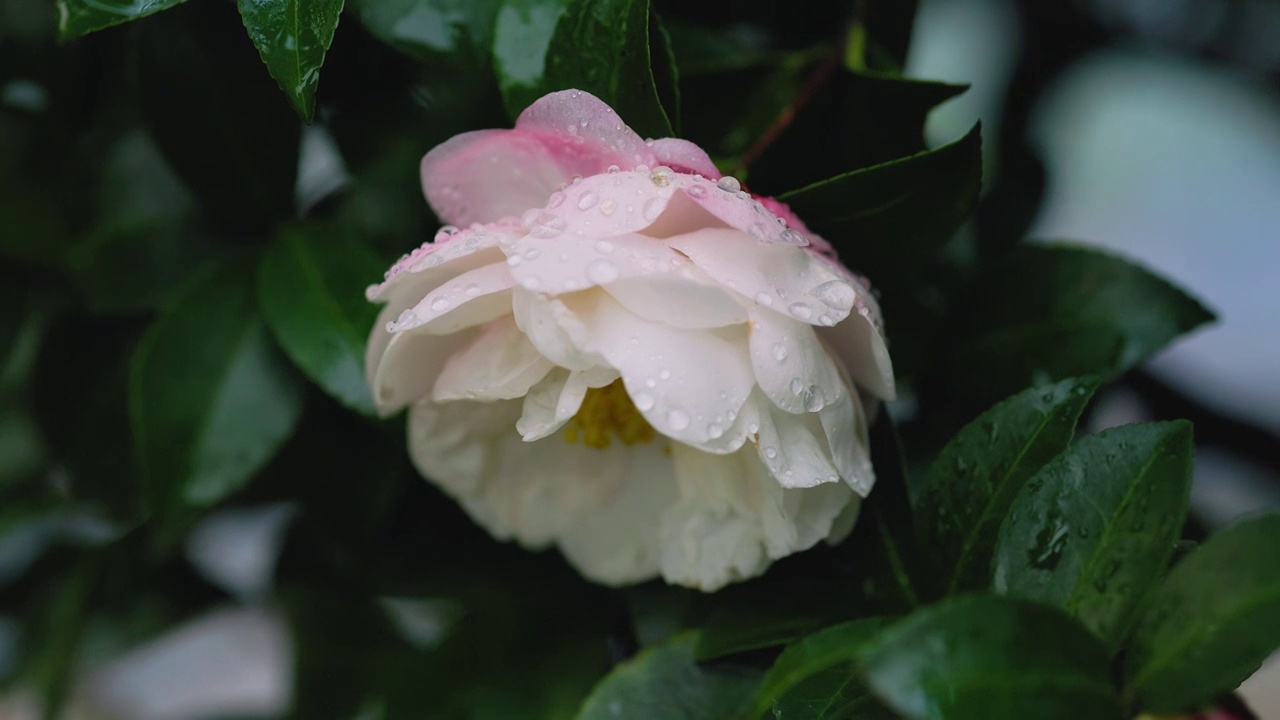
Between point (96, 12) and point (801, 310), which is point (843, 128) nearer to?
point (801, 310)

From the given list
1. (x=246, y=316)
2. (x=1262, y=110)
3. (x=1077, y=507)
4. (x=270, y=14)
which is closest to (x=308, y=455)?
(x=246, y=316)

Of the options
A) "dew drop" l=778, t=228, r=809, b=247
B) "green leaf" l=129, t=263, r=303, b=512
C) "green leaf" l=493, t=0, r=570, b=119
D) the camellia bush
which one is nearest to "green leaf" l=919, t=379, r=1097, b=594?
the camellia bush

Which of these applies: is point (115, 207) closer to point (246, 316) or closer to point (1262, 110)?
point (246, 316)

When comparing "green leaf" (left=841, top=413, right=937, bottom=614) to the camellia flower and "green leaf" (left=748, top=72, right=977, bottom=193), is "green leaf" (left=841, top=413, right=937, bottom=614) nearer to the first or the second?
the camellia flower

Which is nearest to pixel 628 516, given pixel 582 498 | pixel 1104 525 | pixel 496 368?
pixel 582 498

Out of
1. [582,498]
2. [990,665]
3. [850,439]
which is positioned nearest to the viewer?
[990,665]

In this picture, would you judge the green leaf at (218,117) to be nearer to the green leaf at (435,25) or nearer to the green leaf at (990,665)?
the green leaf at (435,25)
